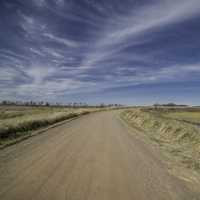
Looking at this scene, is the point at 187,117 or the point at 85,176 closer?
the point at 85,176

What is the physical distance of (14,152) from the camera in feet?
25.6

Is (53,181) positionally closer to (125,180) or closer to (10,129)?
(125,180)

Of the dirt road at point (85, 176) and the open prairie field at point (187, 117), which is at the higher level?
the open prairie field at point (187, 117)

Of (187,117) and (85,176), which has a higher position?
(187,117)

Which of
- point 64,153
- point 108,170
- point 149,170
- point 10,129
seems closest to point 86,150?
point 64,153

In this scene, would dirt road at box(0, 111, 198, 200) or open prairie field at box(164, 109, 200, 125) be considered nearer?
dirt road at box(0, 111, 198, 200)

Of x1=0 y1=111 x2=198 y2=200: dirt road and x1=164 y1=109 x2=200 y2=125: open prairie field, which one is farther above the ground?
x1=164 y1=109 x2=200 y2=125: open prairie field

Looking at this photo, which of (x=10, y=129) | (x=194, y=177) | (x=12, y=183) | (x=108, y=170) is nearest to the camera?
(x=12, y=183)

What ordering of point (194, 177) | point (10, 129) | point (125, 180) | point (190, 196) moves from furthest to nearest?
point (10, 129), point (194, 177), point (125, 180), point (190, 196)

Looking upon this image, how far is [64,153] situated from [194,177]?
4.95 meters

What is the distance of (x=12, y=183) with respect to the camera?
466 centimetres

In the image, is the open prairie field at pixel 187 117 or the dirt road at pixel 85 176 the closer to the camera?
the dirt road at pixel 85 176

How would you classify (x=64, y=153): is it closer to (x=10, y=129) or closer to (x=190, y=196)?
(x=190, y=196)

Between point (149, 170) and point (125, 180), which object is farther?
point (149, 170)
